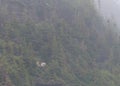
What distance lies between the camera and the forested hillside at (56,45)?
11.9 m

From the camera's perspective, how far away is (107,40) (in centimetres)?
1622

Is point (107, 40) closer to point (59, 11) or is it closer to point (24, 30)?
point (59, 11)

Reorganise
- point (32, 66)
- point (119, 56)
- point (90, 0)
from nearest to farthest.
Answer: point (32, 66) < point (119, 56) < point (90, 0)

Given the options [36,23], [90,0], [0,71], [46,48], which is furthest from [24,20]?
[90,0]

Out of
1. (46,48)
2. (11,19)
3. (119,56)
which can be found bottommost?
(119,56)

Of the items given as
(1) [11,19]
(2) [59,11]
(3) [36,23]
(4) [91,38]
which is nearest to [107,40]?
(4) [91,38]

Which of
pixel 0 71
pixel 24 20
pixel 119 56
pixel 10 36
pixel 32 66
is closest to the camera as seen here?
pixel 0 71

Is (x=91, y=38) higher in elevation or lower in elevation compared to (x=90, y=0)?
lower

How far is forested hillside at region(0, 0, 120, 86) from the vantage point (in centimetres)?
1188

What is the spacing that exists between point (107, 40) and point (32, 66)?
17.0 feet

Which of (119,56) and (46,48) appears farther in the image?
(119,56)

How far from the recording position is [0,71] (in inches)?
429

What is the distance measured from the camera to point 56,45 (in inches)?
523

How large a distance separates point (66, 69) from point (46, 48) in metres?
1.22
